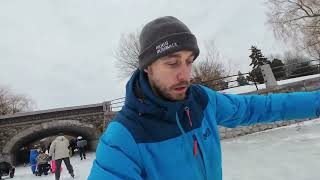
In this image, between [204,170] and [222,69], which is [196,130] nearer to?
[204,170]

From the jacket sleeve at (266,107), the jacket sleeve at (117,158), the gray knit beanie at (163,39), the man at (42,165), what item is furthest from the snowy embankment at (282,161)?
the man at (42,165)

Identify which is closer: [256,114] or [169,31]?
[169,31]

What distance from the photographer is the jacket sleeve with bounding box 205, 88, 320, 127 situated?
5.58 ft

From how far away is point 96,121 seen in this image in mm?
23250

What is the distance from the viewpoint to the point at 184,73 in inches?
52.5

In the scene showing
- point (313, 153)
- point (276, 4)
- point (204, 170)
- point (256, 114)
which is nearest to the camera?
point (204, 170)

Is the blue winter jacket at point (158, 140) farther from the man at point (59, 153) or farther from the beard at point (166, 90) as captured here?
the man at point (59, 153)

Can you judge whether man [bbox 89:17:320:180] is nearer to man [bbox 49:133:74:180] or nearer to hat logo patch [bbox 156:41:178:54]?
hat logo patch [bbox 156:41:178:54]

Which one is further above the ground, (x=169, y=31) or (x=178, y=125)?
(x=169, y=31)

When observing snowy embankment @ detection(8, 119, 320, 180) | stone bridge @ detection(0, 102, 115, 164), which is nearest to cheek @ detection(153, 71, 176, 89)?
snowy embankment @ detection(8, 119, 320, 180)

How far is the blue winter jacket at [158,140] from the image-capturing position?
3.86 ft

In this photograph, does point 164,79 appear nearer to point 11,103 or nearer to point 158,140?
point 158,140

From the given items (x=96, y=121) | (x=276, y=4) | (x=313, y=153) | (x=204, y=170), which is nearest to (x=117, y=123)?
(x=204, y=170)

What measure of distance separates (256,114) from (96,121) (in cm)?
2207
